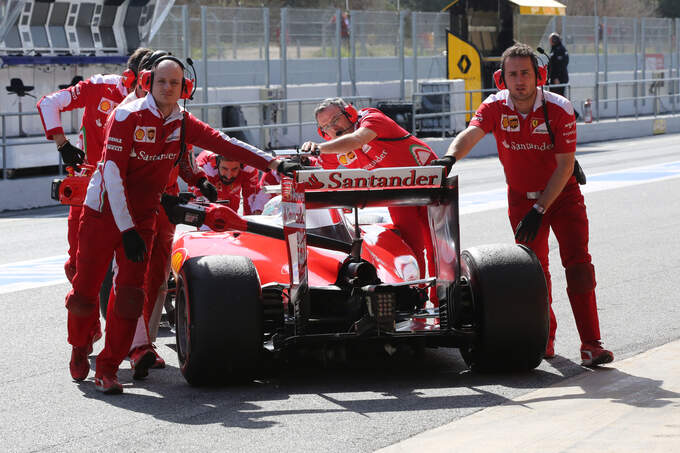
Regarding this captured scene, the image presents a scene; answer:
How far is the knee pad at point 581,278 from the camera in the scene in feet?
24.1

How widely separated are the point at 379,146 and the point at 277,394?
7.64 feet

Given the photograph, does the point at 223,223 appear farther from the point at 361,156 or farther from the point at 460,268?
the point at 361,156

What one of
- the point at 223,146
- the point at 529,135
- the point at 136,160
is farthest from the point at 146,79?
the point at 529,135

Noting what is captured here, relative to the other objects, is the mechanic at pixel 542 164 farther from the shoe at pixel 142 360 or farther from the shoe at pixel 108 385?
the shoe at pixel 108 385

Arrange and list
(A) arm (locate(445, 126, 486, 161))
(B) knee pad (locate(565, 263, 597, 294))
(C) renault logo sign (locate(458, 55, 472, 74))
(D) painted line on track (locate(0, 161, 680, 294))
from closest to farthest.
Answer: (B) knee pad (locate(565, 263, 597, 294)) < (A) arm (locate(445, 126, 486, 161)) < (D) painted line on track (locate(0, 161, 680, 294)) < (C) renault logo sign (locate(458, 55, 472, 74))

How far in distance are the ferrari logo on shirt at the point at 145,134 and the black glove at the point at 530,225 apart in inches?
86.4

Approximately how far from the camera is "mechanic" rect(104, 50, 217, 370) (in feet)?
23.8

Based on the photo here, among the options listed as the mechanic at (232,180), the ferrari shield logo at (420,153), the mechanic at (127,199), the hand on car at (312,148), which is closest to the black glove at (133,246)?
the mechanic at (127,199)

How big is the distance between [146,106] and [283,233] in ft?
3.52

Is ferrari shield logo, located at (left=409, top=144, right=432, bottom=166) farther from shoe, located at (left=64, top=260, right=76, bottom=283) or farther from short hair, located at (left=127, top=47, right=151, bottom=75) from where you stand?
shoe, located at (left=64, top=260, right=76, bottom=283)

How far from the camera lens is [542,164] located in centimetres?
744

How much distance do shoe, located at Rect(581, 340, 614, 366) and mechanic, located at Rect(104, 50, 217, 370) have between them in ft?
7.86

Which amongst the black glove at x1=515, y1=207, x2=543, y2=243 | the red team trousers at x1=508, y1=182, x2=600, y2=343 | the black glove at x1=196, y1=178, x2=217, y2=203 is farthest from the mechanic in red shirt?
the red team trousers at x1=508, y1=182, x2=600, y2=343

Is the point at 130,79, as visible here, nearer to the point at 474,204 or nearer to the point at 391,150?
the point at 391,150
